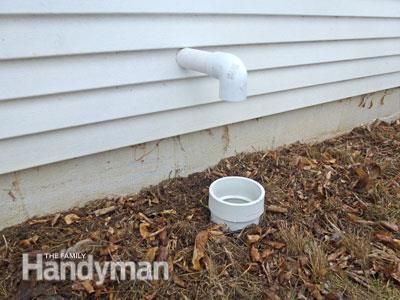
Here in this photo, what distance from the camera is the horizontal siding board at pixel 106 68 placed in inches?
60.3

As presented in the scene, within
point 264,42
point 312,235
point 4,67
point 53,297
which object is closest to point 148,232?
point 53,297

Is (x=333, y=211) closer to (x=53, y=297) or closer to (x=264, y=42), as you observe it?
(x=264, y=42)

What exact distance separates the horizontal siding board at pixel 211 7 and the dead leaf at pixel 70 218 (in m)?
1.02

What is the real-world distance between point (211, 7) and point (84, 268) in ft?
4.58

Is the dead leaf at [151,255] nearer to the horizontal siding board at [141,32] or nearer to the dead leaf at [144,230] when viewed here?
the dead leaf at [144,230]

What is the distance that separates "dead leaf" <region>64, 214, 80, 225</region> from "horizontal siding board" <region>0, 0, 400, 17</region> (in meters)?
1.02

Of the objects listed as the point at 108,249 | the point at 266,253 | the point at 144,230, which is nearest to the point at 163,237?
the point at 144,230

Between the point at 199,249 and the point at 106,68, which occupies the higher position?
the point at 106,68

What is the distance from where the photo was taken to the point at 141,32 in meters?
1.73

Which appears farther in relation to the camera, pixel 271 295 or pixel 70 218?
pixel 70 218

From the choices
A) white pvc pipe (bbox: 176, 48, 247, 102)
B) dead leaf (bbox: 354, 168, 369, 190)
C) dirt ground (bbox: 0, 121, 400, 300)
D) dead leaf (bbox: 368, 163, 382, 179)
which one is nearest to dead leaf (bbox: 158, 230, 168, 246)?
dirt ground (bbox: 0, 121, 400, 300)

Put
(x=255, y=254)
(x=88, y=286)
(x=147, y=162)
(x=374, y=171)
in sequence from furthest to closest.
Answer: (x=374, y=171)
(x=147, y=162)
(x=255, y=254)
(x=88, y=286)

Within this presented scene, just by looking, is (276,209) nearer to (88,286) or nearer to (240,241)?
(240,241)

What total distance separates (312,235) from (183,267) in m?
0.72
